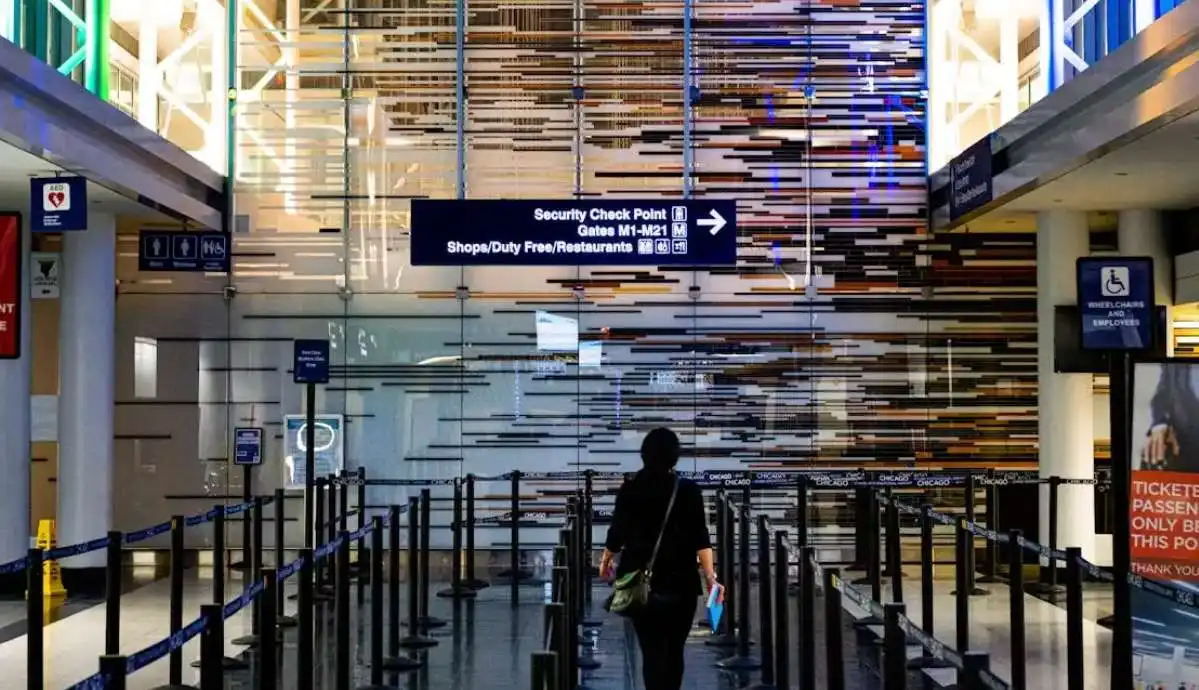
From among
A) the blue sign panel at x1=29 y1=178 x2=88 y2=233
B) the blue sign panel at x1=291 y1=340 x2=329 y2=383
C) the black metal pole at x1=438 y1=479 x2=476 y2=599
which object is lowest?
the black metal pole at x1=438 y1=479 x2=476 y2=599

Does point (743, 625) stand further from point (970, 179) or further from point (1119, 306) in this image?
point (970, 179)

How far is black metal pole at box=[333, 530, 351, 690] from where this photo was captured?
8.57 meters

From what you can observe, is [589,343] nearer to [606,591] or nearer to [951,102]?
[606,591]

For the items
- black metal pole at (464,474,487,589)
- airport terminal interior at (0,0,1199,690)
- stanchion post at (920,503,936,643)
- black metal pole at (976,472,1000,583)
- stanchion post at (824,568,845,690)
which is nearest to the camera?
stanchion post at (824,568,845,690)

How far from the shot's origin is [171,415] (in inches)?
669

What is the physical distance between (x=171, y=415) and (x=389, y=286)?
2.81 m

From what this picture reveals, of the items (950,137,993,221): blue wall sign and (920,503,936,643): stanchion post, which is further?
(950,137,993,221): blue wall sign

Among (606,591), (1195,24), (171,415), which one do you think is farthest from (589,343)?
(1195,24)

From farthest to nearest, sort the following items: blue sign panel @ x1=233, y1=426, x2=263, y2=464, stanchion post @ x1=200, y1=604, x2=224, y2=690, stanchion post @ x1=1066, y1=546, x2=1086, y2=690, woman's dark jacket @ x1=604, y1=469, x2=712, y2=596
Answer: blue sign panel @ x1=233, y1=426, x2=263, y2=464, stanchion post @ x1=1066, y1=546, x2=1086, y2=690, woman's dark jacket @ x1=604, y1=469, x2=712, y2=596, stanchion post @ x1=200, y1=604, x2=224, y2=690

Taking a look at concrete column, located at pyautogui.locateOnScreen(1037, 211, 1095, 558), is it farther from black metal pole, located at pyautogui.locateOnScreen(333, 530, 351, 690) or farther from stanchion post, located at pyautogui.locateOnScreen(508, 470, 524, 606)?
A: black metal pole, located at pyautogui.locateOnScreen(333, 530, 351, 690)

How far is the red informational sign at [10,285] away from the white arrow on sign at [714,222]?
660 centimetres

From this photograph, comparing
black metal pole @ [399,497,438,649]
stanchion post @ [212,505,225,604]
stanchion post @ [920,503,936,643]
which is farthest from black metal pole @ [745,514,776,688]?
stanchion post @ [212,505,225,604]

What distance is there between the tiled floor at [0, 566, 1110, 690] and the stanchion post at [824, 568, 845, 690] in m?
2.30

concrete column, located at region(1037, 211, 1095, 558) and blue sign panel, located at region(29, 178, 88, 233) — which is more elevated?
blue sign panel, located at region(29, 178, 88, 233)
